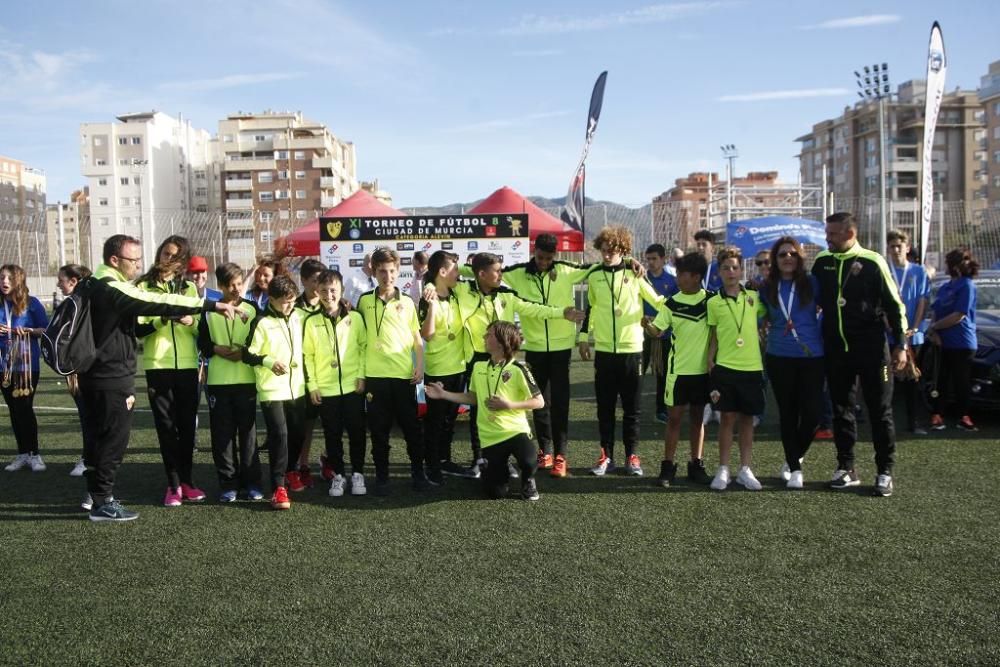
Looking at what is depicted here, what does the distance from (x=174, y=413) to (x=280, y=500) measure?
1.05 meters

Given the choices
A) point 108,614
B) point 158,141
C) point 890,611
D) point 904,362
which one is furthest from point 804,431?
point 158,141

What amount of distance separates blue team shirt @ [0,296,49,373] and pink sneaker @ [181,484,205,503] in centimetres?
219

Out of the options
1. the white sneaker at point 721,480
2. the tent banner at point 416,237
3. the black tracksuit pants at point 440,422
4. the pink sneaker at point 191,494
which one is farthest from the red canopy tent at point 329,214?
the white sneaker at point 721,480

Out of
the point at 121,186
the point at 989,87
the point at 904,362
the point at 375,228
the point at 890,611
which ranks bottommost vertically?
the point at 890,611

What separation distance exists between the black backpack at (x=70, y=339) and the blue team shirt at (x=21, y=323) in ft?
6.46

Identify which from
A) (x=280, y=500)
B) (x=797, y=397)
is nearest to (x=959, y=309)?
(x=797, y=397)

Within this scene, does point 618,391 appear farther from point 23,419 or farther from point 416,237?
point 23,419

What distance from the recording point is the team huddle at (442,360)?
5.43 meters

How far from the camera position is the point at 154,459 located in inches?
280

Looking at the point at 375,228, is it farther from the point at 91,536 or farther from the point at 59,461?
the point at 91,536

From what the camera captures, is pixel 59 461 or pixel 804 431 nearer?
pixel 804 431

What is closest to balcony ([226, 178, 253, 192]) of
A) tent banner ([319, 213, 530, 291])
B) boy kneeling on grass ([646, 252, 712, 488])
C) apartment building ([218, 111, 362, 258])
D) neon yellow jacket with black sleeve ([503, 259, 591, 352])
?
apartment building ([218, 111, 362, 258])

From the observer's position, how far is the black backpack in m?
5.00

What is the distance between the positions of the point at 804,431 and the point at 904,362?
2.70 ft
